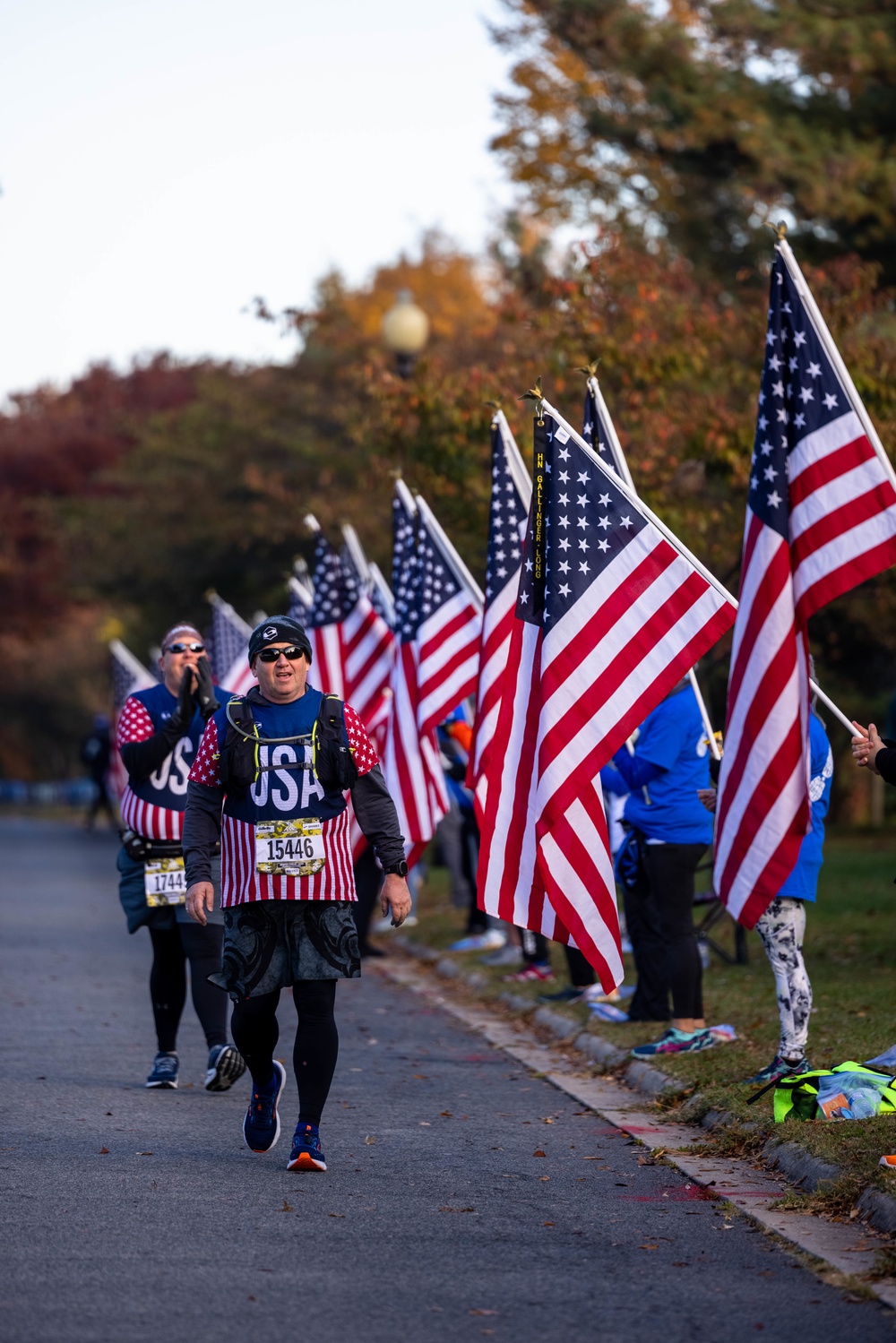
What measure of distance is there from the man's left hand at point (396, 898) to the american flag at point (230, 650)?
42.2ft

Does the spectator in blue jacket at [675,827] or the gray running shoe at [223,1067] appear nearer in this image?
the gray running shoe at [223,1067]

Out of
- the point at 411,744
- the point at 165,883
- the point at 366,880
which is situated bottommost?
the point at 366,880

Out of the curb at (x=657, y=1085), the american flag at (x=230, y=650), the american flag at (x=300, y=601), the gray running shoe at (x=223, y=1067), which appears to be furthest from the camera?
the american flag at (x=230, y=650)

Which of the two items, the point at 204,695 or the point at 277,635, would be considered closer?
the point at 277,635

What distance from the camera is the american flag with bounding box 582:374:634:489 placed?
35.2 feet

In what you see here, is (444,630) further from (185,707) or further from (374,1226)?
(374,1226)

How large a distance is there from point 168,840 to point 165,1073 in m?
1.14

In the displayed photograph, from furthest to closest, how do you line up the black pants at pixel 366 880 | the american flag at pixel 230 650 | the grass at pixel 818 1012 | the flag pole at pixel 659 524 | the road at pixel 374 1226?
the american flag at pixel 230 650 < the black pants at pixel 366 880 < the flag pole at pixel 659 524 < the grass at pixel 818 1012 < the road at pixel 374 1226

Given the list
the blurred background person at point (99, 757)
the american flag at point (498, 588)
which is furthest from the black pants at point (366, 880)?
the blurred background person at point (99, 757)

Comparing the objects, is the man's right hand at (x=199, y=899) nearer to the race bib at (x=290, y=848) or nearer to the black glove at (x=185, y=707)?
the race bib at (x=290, y=848)

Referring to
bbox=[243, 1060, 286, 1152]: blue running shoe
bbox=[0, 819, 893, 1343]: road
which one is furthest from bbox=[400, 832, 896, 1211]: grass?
bbox=[243, 1060, 286, 1152]: blue running shoe

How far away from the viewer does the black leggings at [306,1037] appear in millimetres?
7168

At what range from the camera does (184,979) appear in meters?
9.45

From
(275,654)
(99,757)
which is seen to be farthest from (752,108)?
(99,757)
